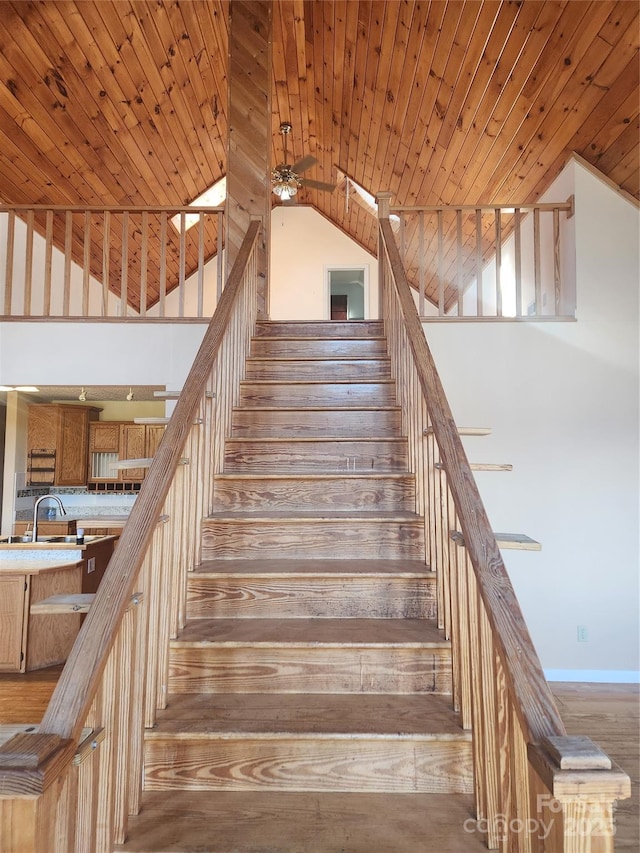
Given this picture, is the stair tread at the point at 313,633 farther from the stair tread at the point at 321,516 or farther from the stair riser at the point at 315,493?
the stair riser at the point at 315,493

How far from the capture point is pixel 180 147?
18.8 ft

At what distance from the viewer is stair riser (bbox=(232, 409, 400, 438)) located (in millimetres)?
2936

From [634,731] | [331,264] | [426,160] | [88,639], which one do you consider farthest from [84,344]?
[331,264]

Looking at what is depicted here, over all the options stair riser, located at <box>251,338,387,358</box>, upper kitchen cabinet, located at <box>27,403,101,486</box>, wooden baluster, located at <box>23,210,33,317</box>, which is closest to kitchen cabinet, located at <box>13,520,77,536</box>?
upper kitchen cabinet, located at <box>27,403,101,486</box>

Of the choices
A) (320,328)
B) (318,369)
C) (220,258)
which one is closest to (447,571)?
(318,369)

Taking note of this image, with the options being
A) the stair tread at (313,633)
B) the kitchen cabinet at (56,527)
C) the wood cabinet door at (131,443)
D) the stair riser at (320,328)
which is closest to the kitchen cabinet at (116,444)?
the wood cabinet door at (131,443)

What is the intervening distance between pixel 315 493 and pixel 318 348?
4.53ft

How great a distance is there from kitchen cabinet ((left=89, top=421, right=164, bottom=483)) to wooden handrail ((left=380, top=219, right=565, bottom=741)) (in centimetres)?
597

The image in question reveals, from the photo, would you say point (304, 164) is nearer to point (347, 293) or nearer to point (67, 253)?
point (67, 253)

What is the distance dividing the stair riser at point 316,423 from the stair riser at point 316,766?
1.66 meters

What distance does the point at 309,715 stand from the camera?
1579mm

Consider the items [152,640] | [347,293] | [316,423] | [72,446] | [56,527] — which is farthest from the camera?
[347,293]

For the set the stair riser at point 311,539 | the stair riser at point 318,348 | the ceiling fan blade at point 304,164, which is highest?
the ceiling fan blade at point 304,164

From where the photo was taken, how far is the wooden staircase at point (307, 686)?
1372 mm
